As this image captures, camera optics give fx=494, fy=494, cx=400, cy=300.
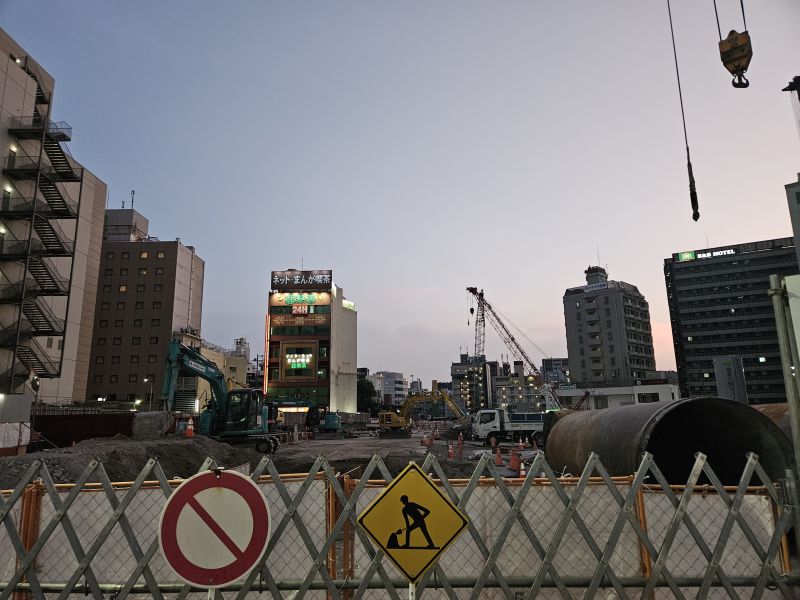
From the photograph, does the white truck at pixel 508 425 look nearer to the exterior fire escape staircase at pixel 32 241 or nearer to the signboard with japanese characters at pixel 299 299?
the exterior fire escape staircase at pixel 32 241

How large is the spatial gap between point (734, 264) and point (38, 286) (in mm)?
131865

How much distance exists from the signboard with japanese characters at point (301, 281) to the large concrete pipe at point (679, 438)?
94175 millimetres

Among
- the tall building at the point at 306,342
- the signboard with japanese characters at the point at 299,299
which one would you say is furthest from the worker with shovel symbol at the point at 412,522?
the signboard with japanese characters at the point at 299,299

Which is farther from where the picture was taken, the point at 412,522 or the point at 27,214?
the point at 27,214

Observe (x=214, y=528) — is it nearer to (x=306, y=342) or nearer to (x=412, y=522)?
(x=412, y=522)

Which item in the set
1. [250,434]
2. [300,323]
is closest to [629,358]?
[300,323]

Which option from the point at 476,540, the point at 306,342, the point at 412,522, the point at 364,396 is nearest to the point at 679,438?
the point at 476,540

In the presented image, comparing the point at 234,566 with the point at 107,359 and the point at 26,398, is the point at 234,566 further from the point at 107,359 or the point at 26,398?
the point at 107,359

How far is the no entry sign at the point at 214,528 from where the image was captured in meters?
4.12

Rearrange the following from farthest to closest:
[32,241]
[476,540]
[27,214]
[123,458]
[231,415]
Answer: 1. [32,241]
2. [27,214]
3. [231,415]
4. [123,458]
5. [476,540]

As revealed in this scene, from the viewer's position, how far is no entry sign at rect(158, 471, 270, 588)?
412 centimetres

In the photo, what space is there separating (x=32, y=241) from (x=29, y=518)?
4105cm

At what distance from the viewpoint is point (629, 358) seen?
11888cm

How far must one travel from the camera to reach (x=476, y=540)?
16.1 ft
